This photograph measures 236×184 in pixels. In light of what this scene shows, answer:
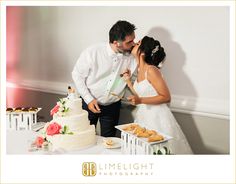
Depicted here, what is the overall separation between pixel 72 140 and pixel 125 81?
371 mm

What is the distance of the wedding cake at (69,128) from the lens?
1332mm

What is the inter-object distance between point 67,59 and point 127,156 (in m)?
0.54

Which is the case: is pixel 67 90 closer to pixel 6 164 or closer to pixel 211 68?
pixel 6 164

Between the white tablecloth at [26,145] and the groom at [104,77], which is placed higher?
the groom at [104,77]

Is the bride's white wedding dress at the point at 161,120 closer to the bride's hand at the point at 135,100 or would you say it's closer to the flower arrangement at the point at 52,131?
the bride's hand at the point at 135,100

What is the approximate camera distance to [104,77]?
1.52m

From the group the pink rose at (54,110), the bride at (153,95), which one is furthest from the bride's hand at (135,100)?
the pink rose at (54,110)

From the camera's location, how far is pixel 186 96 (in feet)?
4.69

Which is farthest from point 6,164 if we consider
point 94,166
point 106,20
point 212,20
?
point 212,20

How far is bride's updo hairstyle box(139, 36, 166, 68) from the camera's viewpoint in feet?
4.74

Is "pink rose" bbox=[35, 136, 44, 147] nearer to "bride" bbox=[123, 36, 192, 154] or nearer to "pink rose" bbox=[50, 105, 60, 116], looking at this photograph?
"pink rose" bbox=[50, 105, 60, 116]

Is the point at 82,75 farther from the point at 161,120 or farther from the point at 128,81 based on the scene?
the point at 161,120

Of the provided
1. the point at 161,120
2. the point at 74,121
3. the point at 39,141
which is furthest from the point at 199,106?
the point at 39,141

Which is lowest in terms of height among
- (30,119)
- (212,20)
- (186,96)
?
(30,119)
